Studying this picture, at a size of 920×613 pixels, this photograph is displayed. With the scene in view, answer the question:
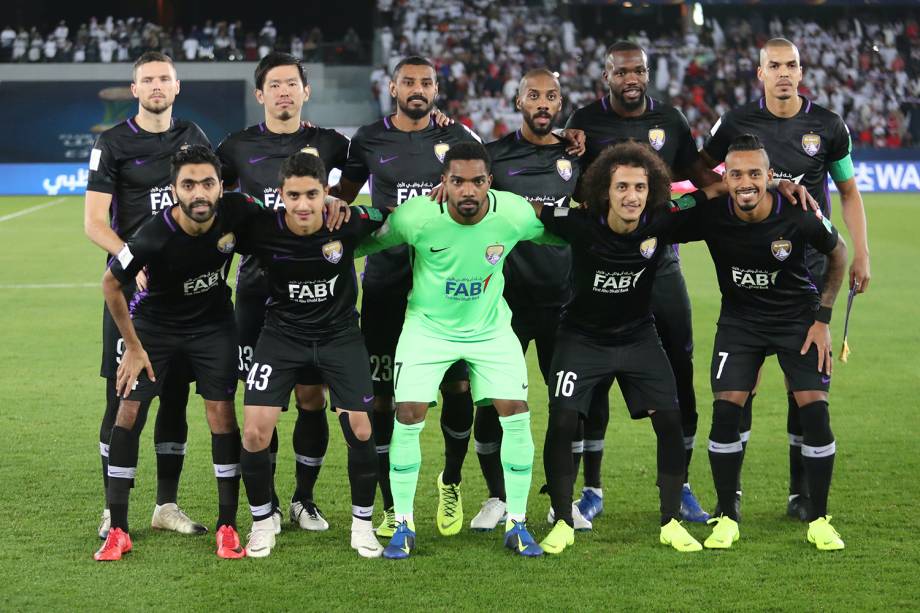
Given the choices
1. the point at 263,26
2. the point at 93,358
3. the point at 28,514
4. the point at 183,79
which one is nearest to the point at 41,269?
the point at 93,358

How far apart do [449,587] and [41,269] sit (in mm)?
12525

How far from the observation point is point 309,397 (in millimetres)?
6008

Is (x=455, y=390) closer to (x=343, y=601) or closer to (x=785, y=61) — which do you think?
(x=343, y=601)

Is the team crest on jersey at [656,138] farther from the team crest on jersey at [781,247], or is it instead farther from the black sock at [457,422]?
the black sock at [457,422]

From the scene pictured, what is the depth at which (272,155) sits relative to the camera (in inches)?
237

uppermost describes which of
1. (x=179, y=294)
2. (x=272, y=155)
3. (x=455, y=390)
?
(x=272, y=155)

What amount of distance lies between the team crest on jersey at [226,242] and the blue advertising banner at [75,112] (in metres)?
26.1

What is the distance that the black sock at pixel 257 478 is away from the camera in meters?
5.52

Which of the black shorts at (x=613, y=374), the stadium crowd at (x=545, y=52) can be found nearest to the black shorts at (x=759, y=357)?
the black shorts at (x=613, y=374)

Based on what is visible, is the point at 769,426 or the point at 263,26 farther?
the point at 263,26

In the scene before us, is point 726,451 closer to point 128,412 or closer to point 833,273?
point 833,273

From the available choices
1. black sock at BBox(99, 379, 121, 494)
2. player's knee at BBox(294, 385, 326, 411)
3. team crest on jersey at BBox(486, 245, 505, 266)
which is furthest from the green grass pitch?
team crest on jersey at BBox(486, 245, 505, 266)

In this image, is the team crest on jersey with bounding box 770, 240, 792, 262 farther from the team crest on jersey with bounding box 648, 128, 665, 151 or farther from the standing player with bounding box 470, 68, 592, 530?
the standing player with bounding box 470, 68, 592, 530

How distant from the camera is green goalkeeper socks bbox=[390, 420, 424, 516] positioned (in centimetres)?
558
